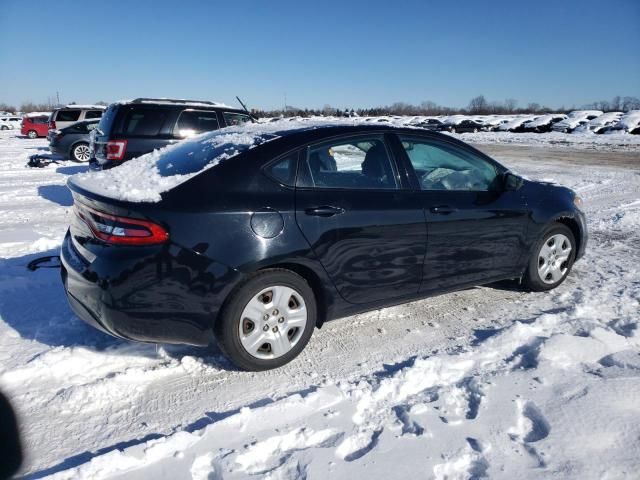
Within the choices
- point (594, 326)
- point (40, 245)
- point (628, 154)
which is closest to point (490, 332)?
point (594, 326)

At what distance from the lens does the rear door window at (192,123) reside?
8383 mm

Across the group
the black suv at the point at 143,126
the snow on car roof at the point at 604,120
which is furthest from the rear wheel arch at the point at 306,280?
the snow on car roof at the point at 604,120

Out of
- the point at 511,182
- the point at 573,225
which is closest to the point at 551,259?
the point at 573,225

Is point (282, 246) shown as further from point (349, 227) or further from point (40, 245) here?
point (40, 245)

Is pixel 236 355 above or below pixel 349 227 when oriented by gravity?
below

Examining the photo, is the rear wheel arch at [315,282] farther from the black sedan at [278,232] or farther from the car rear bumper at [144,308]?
the car rear bumper at [144,308]

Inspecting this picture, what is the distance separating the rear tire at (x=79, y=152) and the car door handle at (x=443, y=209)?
14430 mm

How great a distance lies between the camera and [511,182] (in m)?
4.10

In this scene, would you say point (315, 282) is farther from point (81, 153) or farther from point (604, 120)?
point (604, 120)

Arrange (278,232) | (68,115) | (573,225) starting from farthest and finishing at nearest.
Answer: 1. (68,115)
2. (573,225)
3. (278,232)

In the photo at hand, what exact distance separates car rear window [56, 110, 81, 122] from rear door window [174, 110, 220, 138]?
12.4m

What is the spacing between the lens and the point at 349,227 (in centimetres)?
325

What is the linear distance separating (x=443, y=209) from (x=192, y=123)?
19.6ft

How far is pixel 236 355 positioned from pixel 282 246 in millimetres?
732
